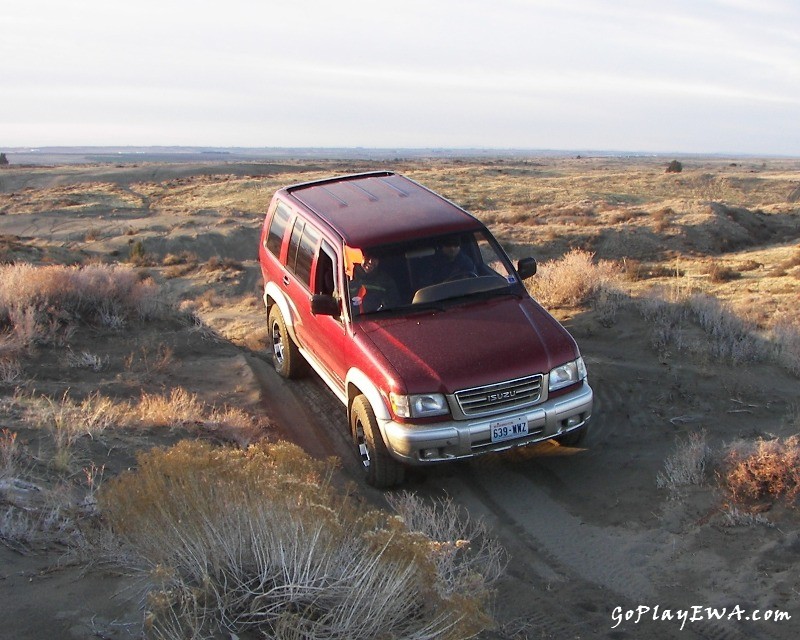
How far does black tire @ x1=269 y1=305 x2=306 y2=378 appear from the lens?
9.30 m

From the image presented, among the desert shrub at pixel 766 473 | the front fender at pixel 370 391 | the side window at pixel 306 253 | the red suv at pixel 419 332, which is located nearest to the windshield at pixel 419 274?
the red suv at pixel 419 332

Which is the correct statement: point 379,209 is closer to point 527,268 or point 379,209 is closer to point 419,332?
point 527,268

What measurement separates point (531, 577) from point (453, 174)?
157ft

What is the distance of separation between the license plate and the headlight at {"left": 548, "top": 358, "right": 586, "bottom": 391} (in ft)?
1.36

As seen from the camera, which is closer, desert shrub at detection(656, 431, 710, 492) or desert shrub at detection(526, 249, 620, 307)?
desert shrub at detection(656, 431, 710, 492)

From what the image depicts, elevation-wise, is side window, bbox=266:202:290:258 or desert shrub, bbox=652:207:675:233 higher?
side window, bbox=266:202:290:258

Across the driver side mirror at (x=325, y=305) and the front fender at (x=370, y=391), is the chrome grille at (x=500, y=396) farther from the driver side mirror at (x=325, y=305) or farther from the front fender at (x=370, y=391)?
the driver side mirror at (x=325, y=305)

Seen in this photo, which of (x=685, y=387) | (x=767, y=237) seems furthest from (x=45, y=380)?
(x=767, y=237)

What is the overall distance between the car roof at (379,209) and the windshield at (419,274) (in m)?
0.10

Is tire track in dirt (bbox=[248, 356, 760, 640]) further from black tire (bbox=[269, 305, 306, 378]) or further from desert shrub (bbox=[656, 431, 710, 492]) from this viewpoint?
black tire (bbox=[269, 305, 306, 378])

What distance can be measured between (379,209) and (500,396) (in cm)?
267

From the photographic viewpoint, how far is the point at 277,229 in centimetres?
953

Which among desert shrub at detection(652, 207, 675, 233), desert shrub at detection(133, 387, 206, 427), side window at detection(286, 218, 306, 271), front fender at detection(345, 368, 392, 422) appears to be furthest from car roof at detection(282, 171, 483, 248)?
desert shrub at detection(652, 207, 675, 233)

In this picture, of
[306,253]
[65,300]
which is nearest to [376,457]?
[306,253]
